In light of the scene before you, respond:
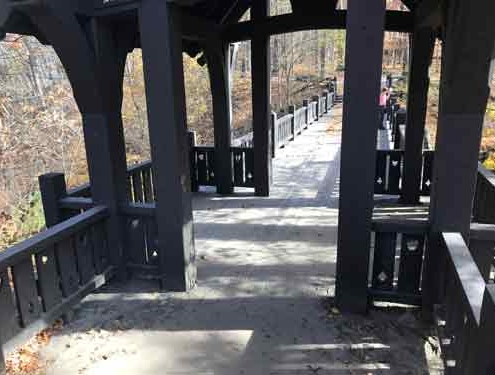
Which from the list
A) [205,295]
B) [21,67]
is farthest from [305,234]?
[21,67]

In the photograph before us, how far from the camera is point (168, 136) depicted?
385 centimetres

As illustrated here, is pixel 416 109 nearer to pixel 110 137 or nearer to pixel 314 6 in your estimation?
pixel 314 6

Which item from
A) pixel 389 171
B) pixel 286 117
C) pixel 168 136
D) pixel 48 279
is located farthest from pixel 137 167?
pixel 286 117

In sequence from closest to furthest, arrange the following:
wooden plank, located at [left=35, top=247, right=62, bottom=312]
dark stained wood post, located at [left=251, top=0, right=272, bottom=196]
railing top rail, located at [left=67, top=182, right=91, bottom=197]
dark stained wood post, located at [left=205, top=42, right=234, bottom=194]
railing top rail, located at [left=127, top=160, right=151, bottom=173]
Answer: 1. wooden plank, located at [left=35, top=247, right=62, bottom=312]
2. railing top rail, located at [left=67, top=182, right=91, bottom=197]
3. railing top rail, located at [left=127, top=160, right=151, bottom=173]
4. dark stained wood post, located at [left=251, top=0, right=272, bottom=196]
5. dark stained wood post, located at [left=205, top=42, right=234, bottom=194]

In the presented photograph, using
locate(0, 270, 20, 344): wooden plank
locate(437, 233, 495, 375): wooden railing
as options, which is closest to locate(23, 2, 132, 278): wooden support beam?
locate(0, 270, 20, 344): wooden plank

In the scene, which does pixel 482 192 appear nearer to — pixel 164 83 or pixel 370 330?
pixel 370 330

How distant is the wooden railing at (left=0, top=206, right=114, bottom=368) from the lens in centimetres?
304

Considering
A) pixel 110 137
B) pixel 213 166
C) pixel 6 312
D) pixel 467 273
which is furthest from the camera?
pixel 213 166

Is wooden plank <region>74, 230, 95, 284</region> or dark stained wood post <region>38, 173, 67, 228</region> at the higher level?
dark stained wood post <region>38, 173, 67, 228</region>

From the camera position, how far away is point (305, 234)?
571 cm

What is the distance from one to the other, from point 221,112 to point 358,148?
4460mm

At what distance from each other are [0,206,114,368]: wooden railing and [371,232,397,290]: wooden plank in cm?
281

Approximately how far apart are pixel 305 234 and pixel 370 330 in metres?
2.35

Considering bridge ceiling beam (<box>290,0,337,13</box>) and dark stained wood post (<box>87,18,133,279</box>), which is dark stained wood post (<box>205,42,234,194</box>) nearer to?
bridge ceiling beam (<box>290,0,337,13</box>)
